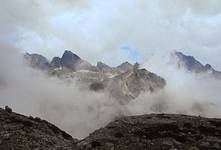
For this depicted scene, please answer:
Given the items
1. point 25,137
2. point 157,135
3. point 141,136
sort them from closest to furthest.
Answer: point 141,136, point 157,135, point 25,137

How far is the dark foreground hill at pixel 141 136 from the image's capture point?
188 ft

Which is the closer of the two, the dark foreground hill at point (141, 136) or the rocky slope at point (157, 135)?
the rocky slope at point (157, 135)

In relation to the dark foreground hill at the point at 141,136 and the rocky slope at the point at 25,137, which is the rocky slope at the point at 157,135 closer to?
the dark foreground hill at the point at 141,136

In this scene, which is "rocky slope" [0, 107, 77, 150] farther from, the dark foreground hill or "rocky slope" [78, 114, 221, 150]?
"rocky slope" [78, 114, 221, 150]

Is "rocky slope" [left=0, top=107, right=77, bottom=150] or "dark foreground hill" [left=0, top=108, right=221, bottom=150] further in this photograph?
"rocky slope" [left=0, top=107, right=77, bottom=150]

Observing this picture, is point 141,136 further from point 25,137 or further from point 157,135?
point 25,137

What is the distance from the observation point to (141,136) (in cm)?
5944

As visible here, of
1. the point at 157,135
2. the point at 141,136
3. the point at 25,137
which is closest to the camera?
the point at 141,136

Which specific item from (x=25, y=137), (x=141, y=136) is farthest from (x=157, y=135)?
(x=25, y=137)

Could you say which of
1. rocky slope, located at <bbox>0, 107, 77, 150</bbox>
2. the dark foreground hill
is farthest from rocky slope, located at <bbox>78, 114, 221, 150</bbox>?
rocky slope, located at <bbox>0, 107, 77, 150</bbox>

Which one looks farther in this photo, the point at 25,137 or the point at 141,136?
the point at 25,137

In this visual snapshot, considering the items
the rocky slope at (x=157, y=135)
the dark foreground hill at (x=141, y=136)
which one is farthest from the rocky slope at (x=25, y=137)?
the rocky slope at (x=157, y=135)

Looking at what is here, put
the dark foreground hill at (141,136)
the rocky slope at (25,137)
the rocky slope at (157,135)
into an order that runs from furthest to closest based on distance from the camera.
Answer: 1. the rocky slope at (25,137)
2. the dark foreground hill at (141,136)
3. the rocky slope at (157,135)

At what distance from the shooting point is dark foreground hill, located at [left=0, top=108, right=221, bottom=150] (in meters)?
57.4
